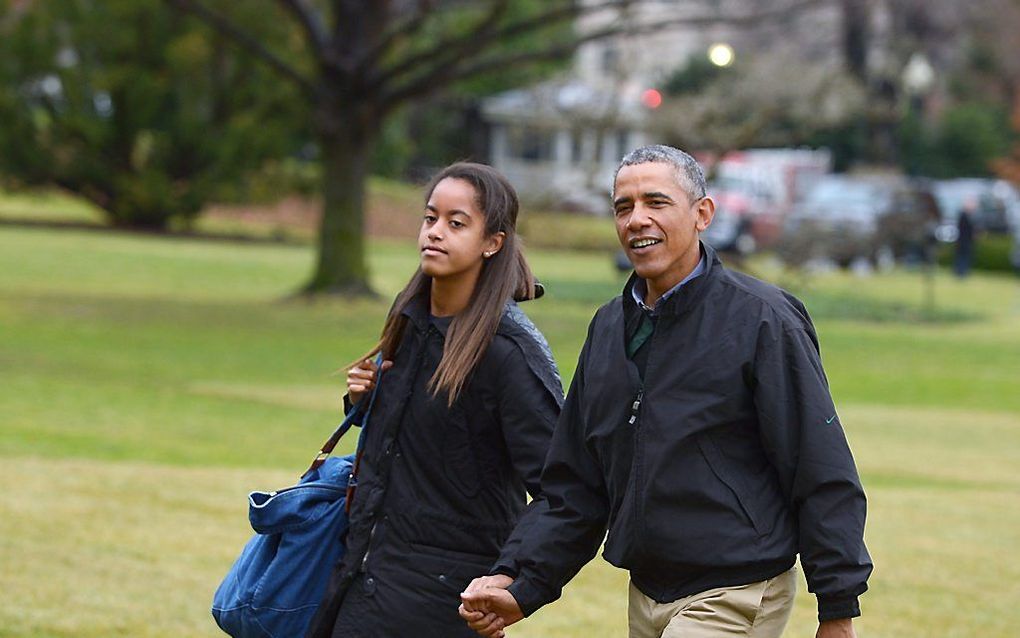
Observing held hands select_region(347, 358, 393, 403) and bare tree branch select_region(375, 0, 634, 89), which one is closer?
held hands select_region(347, 358, 393, 403)

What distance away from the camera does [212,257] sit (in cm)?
3647

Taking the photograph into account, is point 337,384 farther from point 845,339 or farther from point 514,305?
point 514,305

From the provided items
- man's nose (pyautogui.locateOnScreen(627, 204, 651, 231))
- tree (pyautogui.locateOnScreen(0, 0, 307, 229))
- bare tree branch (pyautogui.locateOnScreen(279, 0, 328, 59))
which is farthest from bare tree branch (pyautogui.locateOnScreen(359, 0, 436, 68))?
man's nose (pyautogui.locateOnScreen(627, 204, 651, 231))

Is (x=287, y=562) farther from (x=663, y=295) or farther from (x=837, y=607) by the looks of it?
(x=837, y=607)

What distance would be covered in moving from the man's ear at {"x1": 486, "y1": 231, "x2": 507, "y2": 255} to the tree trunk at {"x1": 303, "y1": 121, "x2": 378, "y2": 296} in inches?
869

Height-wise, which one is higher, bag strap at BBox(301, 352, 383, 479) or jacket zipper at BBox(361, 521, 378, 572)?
bag strap at BBox(301, 352, 383, 479)

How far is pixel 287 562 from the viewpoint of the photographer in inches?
192

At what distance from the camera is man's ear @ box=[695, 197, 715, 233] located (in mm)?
4465

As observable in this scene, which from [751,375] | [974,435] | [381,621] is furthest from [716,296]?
[974,435]

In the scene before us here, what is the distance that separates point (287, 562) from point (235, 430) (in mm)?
10084

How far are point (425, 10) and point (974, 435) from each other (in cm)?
1100

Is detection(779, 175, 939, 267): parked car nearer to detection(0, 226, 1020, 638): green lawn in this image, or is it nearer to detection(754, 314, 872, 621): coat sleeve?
detection(0, 226, 1020, 638): green lawn

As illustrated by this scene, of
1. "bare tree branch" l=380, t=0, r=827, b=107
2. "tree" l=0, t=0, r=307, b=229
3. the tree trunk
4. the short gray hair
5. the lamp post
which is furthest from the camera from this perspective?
"tree" l=0, t=0, r=307, b=229

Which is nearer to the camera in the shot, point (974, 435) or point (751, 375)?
point (751, 375)
